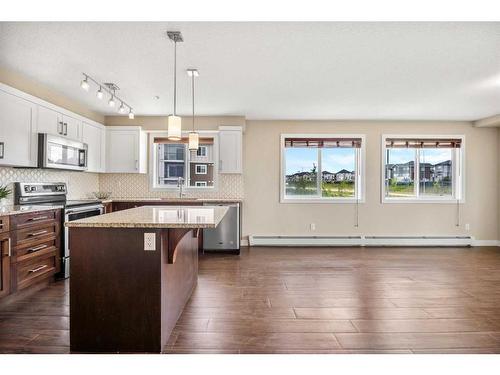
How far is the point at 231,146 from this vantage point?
5.80 meters

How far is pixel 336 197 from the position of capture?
622 cm

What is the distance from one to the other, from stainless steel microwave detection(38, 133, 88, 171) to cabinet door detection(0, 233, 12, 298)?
1268 millimetres

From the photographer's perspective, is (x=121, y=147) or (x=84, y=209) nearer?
(x=84, y=209)

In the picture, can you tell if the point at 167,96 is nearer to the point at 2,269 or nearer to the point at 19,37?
the point at 19,37

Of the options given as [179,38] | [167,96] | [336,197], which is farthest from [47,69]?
[336,197]

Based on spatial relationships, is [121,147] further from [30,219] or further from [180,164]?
[30,219]

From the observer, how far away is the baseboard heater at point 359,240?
6.04 metres

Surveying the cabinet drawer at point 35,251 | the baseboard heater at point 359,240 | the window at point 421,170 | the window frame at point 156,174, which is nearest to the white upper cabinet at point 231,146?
the window frame at point 156,174

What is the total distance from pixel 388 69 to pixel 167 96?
2.85m

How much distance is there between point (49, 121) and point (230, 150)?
2.72 metres

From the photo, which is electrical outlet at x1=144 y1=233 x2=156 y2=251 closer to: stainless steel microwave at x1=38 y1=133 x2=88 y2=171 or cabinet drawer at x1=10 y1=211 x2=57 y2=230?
cabinet drawer at x1=10 y1=211 x2=57 y2=230

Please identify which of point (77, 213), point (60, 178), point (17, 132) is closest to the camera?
point (17, 132)

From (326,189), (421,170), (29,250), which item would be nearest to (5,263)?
(29,250)

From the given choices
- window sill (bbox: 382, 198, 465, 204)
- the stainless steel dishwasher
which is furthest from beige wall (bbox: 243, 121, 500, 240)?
the stainless steel dishwasher
